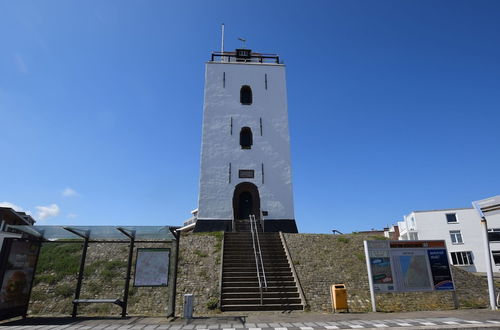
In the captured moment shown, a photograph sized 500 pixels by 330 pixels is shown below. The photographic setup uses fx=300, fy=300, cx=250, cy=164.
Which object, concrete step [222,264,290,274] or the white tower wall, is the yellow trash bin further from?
the white tower wall

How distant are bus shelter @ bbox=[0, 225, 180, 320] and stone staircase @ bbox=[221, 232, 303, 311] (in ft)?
7.96

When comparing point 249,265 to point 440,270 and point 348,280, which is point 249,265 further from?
point 440,270

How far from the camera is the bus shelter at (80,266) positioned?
8.82m

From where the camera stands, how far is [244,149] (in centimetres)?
2095

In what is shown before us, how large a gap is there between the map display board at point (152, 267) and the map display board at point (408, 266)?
688 cm

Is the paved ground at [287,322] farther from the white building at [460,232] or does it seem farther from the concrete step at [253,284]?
the white building at [460,232]

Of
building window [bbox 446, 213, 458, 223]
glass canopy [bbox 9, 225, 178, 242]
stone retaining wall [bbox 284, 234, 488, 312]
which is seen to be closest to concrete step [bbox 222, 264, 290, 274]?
stone retaining wall [bbox 284, 234, 488, 312]

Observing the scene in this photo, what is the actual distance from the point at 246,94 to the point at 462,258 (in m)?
33.2

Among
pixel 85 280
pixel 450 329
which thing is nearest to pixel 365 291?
pixel 450 329

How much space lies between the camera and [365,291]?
11.5 metres

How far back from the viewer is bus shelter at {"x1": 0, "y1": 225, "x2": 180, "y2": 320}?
8.82 metres

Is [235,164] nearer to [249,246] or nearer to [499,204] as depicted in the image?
[249,246]

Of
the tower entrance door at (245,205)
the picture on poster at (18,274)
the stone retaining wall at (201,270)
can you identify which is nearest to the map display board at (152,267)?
the stone retaining wall at (201,270)

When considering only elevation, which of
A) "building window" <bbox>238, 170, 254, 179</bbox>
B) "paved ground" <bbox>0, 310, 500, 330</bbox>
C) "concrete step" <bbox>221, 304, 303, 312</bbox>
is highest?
"building window" <bbox>238, 170, 254, 179</bbox>
